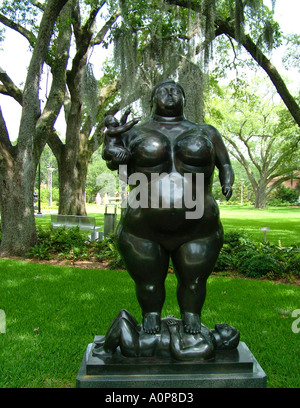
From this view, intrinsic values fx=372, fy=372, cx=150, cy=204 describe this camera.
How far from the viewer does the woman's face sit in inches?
103

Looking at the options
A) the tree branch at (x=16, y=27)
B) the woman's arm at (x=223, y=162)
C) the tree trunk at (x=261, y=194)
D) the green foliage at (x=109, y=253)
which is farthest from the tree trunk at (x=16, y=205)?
the tree trunk at (x=261, y=194)

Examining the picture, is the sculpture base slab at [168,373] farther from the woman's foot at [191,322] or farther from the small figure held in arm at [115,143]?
the small figure held in arm at [115,143]

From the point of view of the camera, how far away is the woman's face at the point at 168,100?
2.62 meters

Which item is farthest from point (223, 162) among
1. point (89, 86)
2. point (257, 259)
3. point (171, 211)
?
point (89, 86)

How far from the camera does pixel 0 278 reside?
20.2ft

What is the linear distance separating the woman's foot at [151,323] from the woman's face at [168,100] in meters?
1.41

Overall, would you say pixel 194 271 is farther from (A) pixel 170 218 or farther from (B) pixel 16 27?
(B) pixel 16 27

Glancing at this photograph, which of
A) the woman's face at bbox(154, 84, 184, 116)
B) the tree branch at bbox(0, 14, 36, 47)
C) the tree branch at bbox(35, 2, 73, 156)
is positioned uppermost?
the tree branch at bbox(0, 14, 36, 47)

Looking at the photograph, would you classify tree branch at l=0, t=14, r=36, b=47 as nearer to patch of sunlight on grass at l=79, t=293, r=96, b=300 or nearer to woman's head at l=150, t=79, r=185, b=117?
patch of sunlight on grass at l=79, t=293, r=96, b=300

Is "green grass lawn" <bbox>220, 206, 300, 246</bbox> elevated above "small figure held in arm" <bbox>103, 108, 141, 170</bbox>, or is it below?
below

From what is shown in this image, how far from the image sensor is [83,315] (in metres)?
4.44

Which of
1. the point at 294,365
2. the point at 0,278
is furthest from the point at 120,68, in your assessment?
the point at 294,365

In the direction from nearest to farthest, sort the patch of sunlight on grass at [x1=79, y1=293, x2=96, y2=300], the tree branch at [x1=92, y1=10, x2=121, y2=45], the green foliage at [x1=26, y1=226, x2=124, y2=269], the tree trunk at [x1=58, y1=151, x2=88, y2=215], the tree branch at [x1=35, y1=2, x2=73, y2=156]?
the patch of sunlight on grass at [x1=79, y1=293, x2=96, y2=300]
the green foliage at [x1=26, y1=226, x2=124, y2=269]
the tree branch at [x1=35, y1=2, x2=73, y2=156]
the tree branch at [x1=92, y1=10, x2=121, y2=45]
the tree trunk at [x1=58, y1=151, x2=88, y2=215]

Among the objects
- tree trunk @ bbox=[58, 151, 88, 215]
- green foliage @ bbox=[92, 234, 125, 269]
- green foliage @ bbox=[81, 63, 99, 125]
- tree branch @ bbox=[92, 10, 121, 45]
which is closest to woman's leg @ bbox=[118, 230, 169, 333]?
green foliage @ bbox=[92, 234, 125, 269]
